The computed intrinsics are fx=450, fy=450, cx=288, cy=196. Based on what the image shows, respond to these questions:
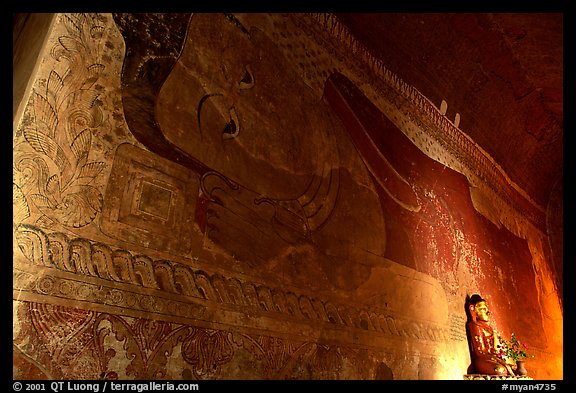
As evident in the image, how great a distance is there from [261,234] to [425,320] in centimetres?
279

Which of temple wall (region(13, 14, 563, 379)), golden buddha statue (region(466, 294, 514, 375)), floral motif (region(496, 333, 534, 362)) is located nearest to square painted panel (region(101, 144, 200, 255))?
temple wall (region(13, 14, 563, 379))

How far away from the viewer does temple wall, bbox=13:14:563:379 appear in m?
2.50

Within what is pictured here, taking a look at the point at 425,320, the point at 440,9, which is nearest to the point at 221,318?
the point at 440,9

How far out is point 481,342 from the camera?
6.22 m

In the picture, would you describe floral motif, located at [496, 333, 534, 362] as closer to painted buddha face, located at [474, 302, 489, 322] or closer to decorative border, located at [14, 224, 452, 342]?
painted buddha face, located at [474, 302, 489, 322]

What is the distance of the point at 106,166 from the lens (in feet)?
9.14

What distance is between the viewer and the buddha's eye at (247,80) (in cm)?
392

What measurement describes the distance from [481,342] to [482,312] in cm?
41

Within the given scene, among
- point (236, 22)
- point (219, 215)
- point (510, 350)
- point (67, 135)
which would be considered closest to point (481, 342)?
point (510, 350)

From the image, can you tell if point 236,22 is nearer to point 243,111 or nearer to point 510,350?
point 243,111

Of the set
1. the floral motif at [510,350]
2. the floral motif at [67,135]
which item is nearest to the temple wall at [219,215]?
the floral motif at [67,135]

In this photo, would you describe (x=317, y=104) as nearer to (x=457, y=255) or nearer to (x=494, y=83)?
(x=457, y=255)

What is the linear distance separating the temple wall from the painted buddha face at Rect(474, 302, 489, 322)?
19.1 inches

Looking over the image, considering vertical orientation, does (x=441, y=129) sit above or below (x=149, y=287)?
above
